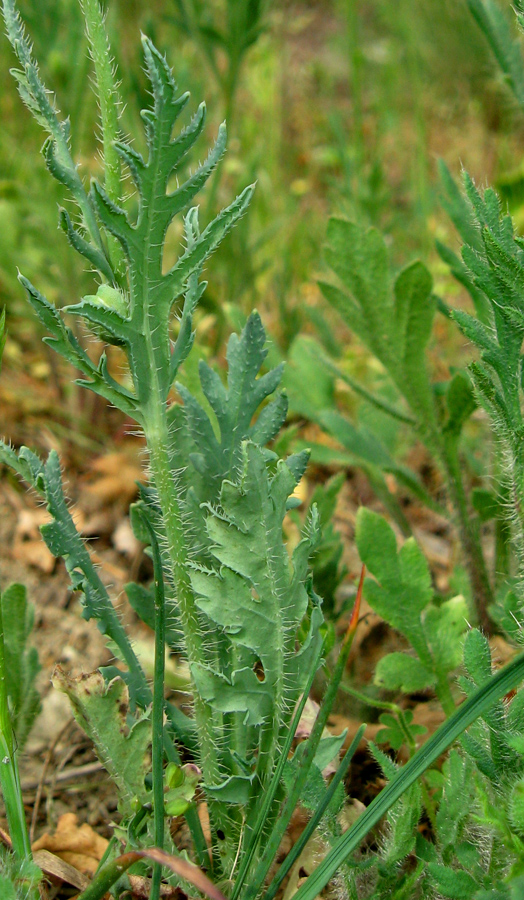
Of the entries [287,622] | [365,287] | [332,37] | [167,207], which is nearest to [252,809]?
Answer: [287,622]

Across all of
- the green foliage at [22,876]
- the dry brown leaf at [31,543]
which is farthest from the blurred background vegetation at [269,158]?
the green foliage at [22,876]

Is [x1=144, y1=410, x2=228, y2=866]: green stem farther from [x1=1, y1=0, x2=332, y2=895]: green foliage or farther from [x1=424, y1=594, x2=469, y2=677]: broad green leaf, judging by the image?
[x1=424, y1=594, x2=469, y2=677]: broad green leaf

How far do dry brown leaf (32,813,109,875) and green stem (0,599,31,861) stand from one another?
1.01ft

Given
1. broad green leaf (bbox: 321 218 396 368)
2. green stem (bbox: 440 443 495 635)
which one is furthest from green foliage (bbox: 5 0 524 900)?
broad green leaf (bbox: 321 218 396 368)

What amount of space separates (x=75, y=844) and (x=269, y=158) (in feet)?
8.47

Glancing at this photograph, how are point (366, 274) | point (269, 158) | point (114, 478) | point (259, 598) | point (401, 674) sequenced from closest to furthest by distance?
point (259, 598), point (401, 674), point (366, 274), point (114, 478), point (269, 158)

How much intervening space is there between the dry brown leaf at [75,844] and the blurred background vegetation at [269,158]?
0.95 m

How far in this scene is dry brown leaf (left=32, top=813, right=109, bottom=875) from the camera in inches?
49.4

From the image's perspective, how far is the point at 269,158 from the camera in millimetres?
3137

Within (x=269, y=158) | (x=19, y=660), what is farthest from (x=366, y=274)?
(x=269, y=158)

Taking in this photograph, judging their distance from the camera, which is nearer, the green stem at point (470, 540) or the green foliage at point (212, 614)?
the green foliage at point (212, 614)

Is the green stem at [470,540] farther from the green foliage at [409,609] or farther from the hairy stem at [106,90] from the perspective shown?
the hairy stem at [106,90]

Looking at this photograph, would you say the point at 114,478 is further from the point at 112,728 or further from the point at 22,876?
the point at 22,876

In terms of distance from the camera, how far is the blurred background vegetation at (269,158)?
8.07ft
